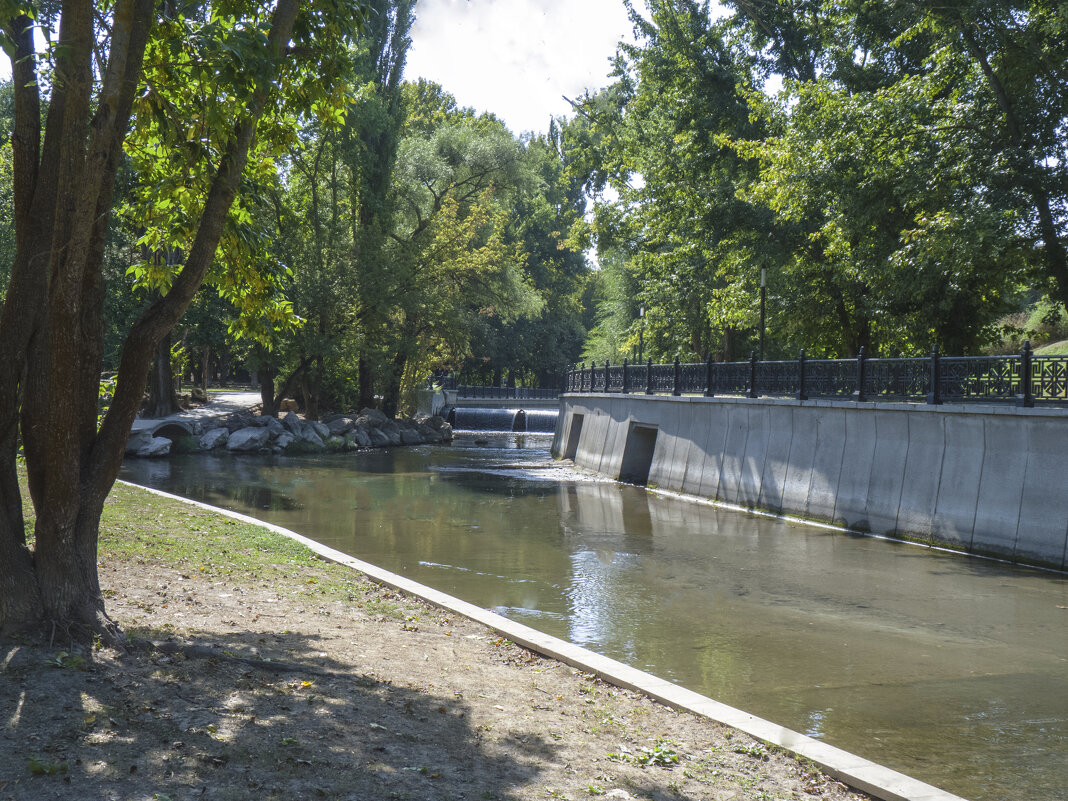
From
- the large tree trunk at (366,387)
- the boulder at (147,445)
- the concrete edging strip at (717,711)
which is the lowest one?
the boulder at (147,445)

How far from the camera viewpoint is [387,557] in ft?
41.8

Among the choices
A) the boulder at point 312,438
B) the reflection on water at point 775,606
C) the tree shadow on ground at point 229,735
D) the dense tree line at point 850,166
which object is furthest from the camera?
the boulder at point 312,438

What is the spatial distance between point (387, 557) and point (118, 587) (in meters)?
5.11

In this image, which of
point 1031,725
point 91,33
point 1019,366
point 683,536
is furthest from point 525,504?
point 91,33

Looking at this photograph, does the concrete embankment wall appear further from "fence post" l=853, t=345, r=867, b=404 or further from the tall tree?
the tall tree

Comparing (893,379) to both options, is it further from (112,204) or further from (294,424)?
(294,424)

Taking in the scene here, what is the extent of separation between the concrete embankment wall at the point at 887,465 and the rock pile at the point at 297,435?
14.9m

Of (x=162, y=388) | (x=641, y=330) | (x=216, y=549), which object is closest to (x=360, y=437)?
(x=162, y=388)

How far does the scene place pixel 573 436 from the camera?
3169cm

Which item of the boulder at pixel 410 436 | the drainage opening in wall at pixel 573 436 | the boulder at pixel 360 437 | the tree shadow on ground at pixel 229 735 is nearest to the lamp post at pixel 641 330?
the drainage opening in wall at pixel 573 436

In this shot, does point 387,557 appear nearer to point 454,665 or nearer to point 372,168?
point 454,665

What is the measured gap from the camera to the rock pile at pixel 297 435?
96.7ft

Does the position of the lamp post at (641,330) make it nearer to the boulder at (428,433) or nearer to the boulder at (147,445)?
the boulder at (428,433)

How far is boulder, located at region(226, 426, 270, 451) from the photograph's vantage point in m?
31.5
